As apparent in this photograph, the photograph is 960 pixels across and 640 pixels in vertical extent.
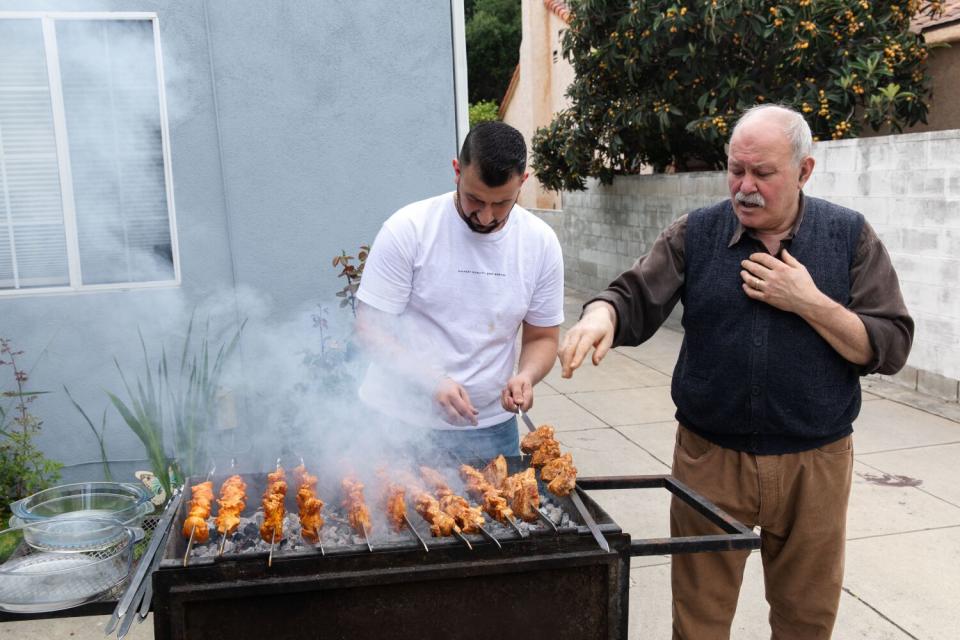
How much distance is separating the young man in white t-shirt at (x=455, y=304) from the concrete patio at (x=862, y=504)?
4.89 ft

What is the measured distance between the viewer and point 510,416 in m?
3.31

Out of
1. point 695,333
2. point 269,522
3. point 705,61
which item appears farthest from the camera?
point 705,61

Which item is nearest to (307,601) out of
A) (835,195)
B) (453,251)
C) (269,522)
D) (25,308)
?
(269,522)

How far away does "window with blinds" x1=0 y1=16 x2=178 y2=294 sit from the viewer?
193 inches

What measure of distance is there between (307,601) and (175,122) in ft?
13.2

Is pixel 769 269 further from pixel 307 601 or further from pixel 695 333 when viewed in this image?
pixel 307 601

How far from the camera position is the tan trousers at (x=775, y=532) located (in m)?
2.73

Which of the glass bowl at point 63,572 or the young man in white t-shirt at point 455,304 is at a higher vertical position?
the young man in white t-shirt at point 455,304

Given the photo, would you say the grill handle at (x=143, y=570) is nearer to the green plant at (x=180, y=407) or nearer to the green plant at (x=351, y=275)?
the green plant at (x=180, y=407)

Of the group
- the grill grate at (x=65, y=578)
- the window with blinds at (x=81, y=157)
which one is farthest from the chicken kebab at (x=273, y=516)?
the window with blinds at (x=81, y=157)

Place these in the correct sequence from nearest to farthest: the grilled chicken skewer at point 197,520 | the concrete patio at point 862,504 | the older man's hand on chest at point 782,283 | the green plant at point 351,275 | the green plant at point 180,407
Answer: the grilled chicken skewer at point 197,520 < the older man's hand on chest at point 782,283 < the concrete patio at point 862,504 < the green plant at point 180,407 < the green plant at point 351,275

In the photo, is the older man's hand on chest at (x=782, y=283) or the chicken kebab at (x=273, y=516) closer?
the chicken kebab at (x=273, y=516)

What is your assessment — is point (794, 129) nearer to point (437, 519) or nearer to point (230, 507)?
point (437, 519)

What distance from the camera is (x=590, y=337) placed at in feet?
8.34
